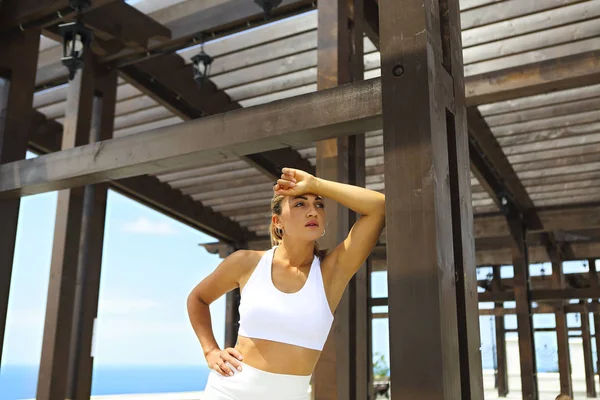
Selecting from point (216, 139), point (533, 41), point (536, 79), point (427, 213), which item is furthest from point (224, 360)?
point (533, 41)

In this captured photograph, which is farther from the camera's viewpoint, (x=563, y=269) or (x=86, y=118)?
(x=563, y=269)

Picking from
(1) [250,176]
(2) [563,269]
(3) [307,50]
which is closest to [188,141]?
(3) [307,50]

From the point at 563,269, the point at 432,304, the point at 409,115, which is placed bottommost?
the point at 432,304

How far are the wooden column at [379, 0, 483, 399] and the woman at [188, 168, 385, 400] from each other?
16 centimetres

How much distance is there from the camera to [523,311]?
9.37 m

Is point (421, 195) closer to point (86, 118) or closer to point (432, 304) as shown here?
point (432, 304)

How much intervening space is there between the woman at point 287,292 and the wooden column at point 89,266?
140 inches

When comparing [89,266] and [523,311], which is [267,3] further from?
[523,311]

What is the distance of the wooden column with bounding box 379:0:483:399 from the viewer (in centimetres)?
173

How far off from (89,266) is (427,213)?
426 centimetres

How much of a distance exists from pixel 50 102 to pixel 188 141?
525 cm

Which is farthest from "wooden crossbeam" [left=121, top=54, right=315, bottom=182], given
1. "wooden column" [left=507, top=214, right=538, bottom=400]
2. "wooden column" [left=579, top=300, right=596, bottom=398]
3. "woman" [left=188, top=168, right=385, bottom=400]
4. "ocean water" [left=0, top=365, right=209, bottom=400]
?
"ocean water" [left=0, top=365, right=209, bottom=400]

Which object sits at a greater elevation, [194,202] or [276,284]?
[194,202]

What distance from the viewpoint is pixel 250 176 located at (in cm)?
873
